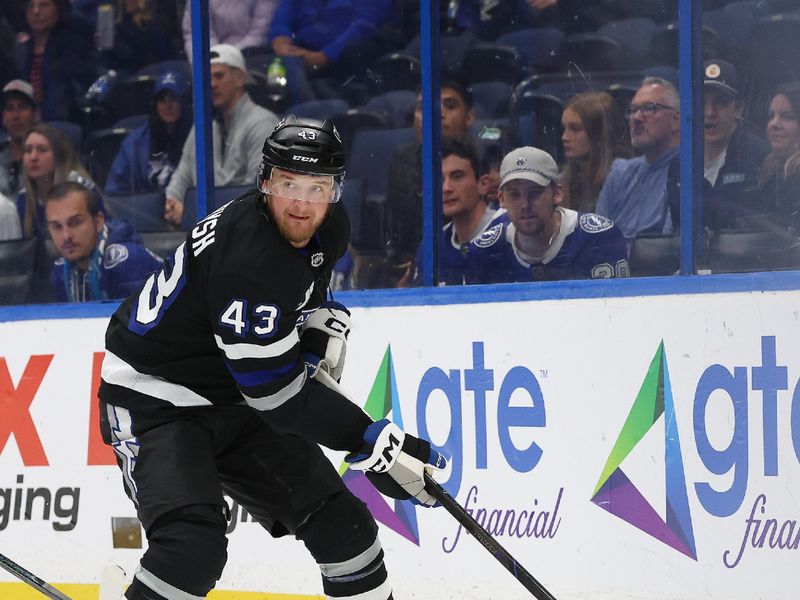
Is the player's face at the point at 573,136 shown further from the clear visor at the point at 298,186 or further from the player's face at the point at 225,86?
the clear visor at the point at 298,186

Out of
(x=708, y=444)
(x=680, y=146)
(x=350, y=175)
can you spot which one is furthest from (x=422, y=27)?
(x=708, y=444)

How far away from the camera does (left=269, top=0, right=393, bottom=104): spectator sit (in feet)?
15.1

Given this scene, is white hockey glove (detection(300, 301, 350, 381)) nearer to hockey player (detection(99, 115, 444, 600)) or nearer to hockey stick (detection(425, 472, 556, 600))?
hockey player (detection(99, 115, 444, 600))

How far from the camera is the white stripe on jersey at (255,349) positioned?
2.91m

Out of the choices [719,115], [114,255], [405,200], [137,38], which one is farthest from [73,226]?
[719,115]

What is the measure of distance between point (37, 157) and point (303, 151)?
2588mm

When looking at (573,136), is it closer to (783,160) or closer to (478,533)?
(783,160)

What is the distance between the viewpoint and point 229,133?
489cm

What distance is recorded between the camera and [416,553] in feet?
14.1

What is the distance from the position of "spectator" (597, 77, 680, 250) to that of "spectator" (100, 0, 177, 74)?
5.99ft

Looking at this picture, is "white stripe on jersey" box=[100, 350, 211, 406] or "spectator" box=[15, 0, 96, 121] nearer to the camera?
"white stripe on jersey" box=[100, 350, 211, 406]

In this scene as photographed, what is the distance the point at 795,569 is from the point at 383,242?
68.3 inches

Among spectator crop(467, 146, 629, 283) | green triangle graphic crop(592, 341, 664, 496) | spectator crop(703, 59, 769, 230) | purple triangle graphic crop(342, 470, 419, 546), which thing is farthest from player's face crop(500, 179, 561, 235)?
purple triangle graphic crop(342, 470, 419, 546)

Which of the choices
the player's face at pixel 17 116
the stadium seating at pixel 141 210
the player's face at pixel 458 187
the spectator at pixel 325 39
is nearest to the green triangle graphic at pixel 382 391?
the player's face at pixel 458 187
